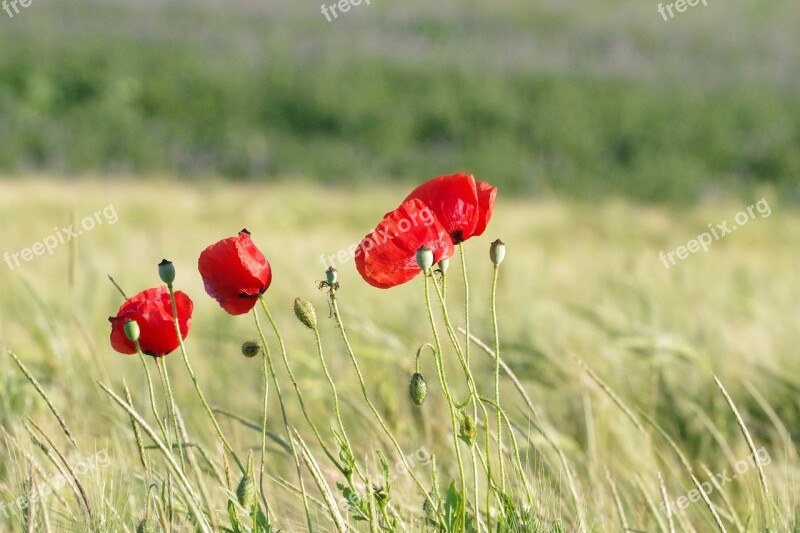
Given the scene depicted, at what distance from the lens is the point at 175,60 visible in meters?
10.5

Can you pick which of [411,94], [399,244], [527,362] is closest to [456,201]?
[399,244]

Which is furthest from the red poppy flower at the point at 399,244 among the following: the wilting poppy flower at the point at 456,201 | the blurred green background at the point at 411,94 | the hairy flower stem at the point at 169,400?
the blurred green background at the point at 411,94

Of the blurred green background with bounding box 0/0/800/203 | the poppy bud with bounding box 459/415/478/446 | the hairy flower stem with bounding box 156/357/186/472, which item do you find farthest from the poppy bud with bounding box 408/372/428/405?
the blurred green background with bounding box 0/0/800/203

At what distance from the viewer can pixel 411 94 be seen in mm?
10172

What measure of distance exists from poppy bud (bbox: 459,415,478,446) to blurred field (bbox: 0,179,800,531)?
90 millimetres

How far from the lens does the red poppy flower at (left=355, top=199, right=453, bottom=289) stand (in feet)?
2.16

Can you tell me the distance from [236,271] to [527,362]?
2.97 ft

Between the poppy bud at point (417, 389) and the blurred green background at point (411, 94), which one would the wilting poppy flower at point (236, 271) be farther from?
the blurred green background at point (411, 94)

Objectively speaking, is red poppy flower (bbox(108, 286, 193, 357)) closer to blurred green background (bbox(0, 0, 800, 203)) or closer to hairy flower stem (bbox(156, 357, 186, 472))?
hairy flower stem (bbox(156, 357, 186, 472))

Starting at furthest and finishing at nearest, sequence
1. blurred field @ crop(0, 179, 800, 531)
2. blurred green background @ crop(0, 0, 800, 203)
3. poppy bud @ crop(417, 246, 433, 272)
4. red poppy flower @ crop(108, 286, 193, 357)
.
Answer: blurred green background @ crop(0, 0, 800, 203)
blurred field @ crop(0, 179, 800, 531)
red poppy flower @ crop(108, 286, 193, 357)
poppy bud @ crop(417, 246, 433, 272)

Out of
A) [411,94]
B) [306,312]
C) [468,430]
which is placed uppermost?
[411,94]

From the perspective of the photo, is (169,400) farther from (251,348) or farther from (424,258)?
(424,258)

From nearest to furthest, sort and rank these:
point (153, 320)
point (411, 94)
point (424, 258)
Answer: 1. point (424, 258)
2. point (153, 320)
3. point (411, 94)

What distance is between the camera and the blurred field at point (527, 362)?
100 cm
